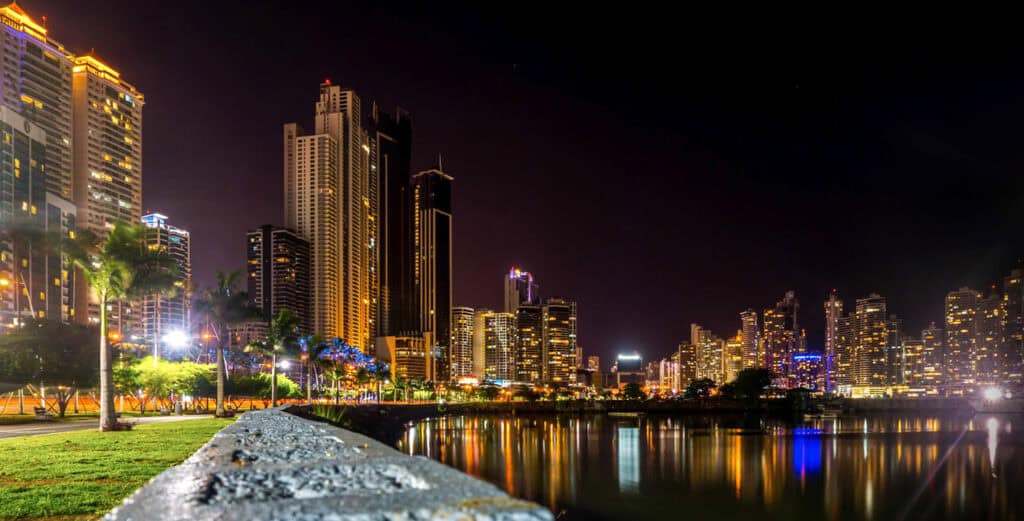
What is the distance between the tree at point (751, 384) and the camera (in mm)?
182375

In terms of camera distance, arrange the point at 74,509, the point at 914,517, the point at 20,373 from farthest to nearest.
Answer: the point at 20,373 → the point at 914,517 → the point at 74,509

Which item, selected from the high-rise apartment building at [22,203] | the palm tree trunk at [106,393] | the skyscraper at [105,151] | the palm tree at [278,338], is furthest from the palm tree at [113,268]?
the skyscraper at [105,151]

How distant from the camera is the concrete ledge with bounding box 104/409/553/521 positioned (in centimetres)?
249

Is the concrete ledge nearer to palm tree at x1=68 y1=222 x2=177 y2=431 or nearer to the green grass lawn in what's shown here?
the green grass lawn

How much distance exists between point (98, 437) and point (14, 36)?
14217 cm

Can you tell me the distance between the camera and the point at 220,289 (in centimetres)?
5769

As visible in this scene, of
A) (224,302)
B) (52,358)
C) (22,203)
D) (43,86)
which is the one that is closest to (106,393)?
(52,358)

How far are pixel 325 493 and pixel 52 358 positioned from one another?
57441 millimetres

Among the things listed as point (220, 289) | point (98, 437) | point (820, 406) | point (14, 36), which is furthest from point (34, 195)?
point (820, 406)

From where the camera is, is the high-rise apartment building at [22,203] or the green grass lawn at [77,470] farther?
the high-rise apartment building at [22,203]

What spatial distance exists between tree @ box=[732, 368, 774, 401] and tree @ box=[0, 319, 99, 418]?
160m

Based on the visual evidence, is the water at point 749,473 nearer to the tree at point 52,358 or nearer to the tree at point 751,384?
the tree at point 52,358

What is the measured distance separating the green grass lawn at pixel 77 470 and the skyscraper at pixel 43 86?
12536 cm

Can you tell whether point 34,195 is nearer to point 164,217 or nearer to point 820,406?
Answer: point 164,217
